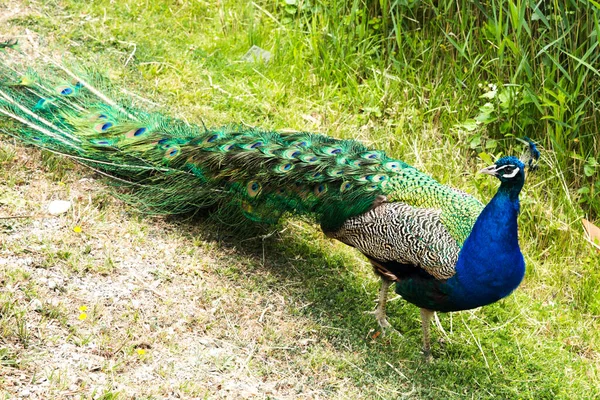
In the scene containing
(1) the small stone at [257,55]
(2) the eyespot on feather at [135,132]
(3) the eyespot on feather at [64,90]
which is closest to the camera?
(2) the eyespot on feather at [135,132]

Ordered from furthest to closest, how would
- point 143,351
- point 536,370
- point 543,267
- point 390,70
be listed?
point 390,70, point 543,267, point 536,370, point 143,351

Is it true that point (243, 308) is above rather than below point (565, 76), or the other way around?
below

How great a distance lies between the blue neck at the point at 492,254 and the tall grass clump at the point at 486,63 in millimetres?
1449

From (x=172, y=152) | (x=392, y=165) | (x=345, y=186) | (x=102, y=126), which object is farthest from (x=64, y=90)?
(x=392, y=165)

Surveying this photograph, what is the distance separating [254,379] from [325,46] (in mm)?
3093

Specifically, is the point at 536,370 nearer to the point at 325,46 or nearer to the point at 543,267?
the point at 543,267

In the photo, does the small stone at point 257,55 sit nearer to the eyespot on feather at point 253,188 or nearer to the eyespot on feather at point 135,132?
the eyespot on feather at point 135,132

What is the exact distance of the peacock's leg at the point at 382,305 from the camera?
12.4 feet

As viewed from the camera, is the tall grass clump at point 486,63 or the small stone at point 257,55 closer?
the tall grass clump at point 486,63

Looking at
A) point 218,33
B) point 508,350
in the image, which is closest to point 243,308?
point 508,350

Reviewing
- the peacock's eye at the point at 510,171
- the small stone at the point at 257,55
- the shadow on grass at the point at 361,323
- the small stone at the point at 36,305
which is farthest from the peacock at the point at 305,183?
the small stone at the point at 257,55

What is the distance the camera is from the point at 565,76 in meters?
4.66

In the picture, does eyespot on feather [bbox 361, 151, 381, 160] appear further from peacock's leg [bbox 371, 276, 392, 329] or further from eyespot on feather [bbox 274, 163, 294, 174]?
peacock's leg [bbox 371, 276, 392, 329]

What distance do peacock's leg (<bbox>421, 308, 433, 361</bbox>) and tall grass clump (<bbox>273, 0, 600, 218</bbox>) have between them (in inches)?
61.9
